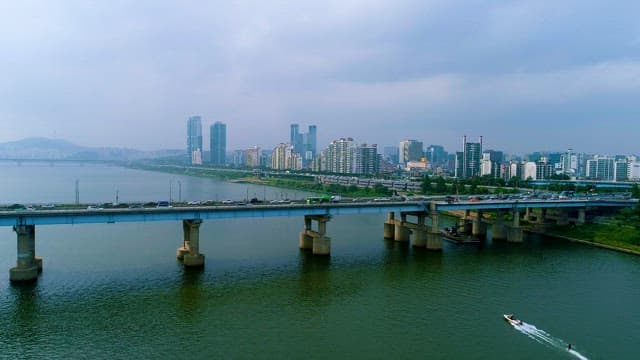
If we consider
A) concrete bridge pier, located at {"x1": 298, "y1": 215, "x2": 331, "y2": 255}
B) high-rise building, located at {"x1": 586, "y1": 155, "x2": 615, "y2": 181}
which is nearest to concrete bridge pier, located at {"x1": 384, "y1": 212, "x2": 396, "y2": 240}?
concrete bridge pier, located at {"x1": 298, "y1": 215, "x2": 331, "y2": 255}

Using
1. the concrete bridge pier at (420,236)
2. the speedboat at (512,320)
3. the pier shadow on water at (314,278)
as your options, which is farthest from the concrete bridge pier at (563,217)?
the speedboat at (512,320)

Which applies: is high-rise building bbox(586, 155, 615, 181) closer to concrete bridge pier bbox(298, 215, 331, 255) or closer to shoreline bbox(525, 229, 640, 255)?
shoreline bbox(525, 229, 640, 255)

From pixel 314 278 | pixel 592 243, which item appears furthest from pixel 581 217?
pixel 314 278

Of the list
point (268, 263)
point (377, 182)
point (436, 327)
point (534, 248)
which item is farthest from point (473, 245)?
point (377, 182)

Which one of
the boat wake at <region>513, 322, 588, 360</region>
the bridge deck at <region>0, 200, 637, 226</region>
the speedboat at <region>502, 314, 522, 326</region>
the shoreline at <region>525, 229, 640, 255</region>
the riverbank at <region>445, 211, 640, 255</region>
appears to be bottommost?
the boat wake at <region>513, 322, 588, 360</region>

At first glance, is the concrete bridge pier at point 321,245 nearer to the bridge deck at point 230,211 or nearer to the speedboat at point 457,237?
the bridge deck at point 230,211

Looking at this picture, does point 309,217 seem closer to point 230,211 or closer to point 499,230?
point 230,211

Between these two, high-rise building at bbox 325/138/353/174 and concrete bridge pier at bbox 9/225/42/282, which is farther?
high-rise building at bbox 325/138/353/174
